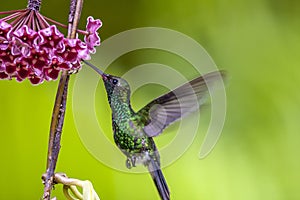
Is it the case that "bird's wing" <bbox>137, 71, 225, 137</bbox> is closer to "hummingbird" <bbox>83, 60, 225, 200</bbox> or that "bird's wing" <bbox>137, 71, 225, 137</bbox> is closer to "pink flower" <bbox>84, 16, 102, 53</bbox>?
"hummingbird" <bbox>83, 60, 225, 200</bbox>

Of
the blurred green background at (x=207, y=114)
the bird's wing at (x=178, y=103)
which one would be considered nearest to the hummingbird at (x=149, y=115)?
the bird's wing at (x=178, y=103)

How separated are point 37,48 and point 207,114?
75 cm

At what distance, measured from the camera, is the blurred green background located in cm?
113

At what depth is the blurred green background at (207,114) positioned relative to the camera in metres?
1.13

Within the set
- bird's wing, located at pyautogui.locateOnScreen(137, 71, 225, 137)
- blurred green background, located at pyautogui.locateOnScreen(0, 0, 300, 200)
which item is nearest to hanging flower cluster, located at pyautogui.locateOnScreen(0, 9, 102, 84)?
bird's wing, located at pyautogui.locateOnScreen(137, 71, 225, 137)

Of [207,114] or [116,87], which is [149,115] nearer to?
[116,87]

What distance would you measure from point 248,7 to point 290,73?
0.21 m

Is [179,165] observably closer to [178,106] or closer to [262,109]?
[262,109]

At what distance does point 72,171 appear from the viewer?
1.12 metres

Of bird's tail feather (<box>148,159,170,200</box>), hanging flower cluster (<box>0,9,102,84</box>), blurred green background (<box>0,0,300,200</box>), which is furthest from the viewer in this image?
blurred green background (<box>0,0,300,200</box>)

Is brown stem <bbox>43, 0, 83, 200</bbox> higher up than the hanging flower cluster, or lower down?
lower down

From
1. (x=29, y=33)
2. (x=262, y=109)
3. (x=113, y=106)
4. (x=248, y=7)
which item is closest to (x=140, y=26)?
(x=248, y=7)

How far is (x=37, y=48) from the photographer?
411 mm

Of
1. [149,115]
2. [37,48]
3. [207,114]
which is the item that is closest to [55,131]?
[37,48]
